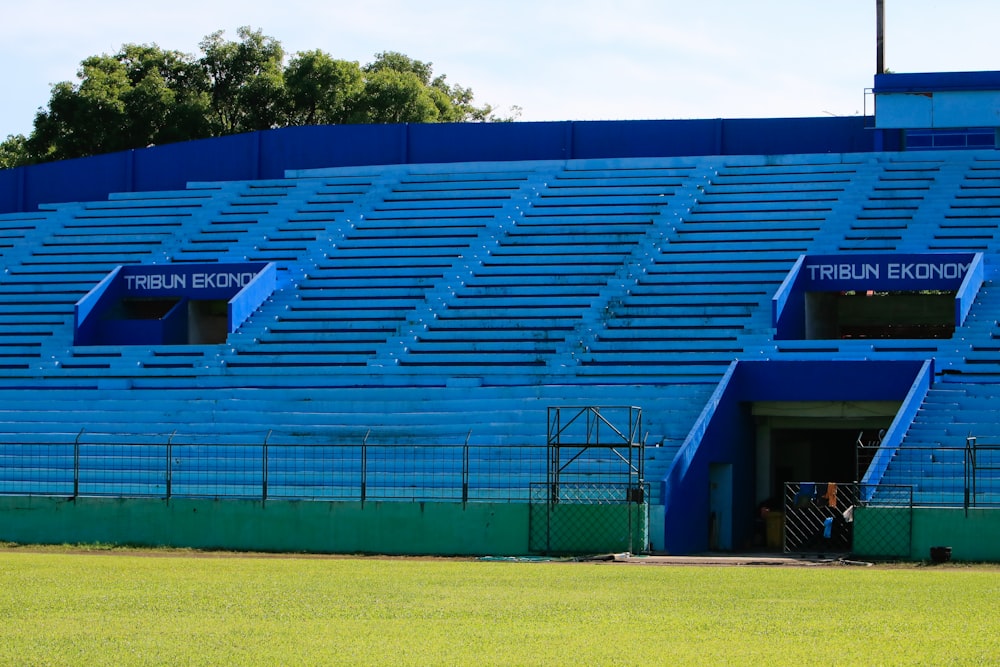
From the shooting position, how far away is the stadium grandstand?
21750 mm

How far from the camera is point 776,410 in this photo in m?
25.1

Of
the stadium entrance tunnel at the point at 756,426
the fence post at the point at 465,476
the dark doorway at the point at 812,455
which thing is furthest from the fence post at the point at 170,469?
the dark doorway at the point at 812,455

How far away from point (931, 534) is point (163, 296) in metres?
17.0

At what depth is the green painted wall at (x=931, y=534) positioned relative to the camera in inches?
778

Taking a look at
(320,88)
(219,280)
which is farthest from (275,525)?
(320,88)

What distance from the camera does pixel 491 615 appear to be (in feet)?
40.9

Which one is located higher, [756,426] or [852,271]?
[852,271]

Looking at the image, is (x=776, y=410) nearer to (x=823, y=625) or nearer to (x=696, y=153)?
(x=696, y=153)

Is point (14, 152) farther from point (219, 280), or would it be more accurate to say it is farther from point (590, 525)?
point (590, 525)

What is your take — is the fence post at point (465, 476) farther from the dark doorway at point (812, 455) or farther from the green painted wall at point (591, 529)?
the dark doorway at point (812, 455)

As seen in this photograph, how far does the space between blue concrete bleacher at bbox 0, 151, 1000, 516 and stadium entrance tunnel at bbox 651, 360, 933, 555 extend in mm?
411

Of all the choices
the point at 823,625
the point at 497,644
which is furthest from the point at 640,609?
the point at 497,644

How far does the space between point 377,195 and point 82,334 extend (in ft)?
24.0

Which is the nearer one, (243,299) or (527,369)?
(527,369)
